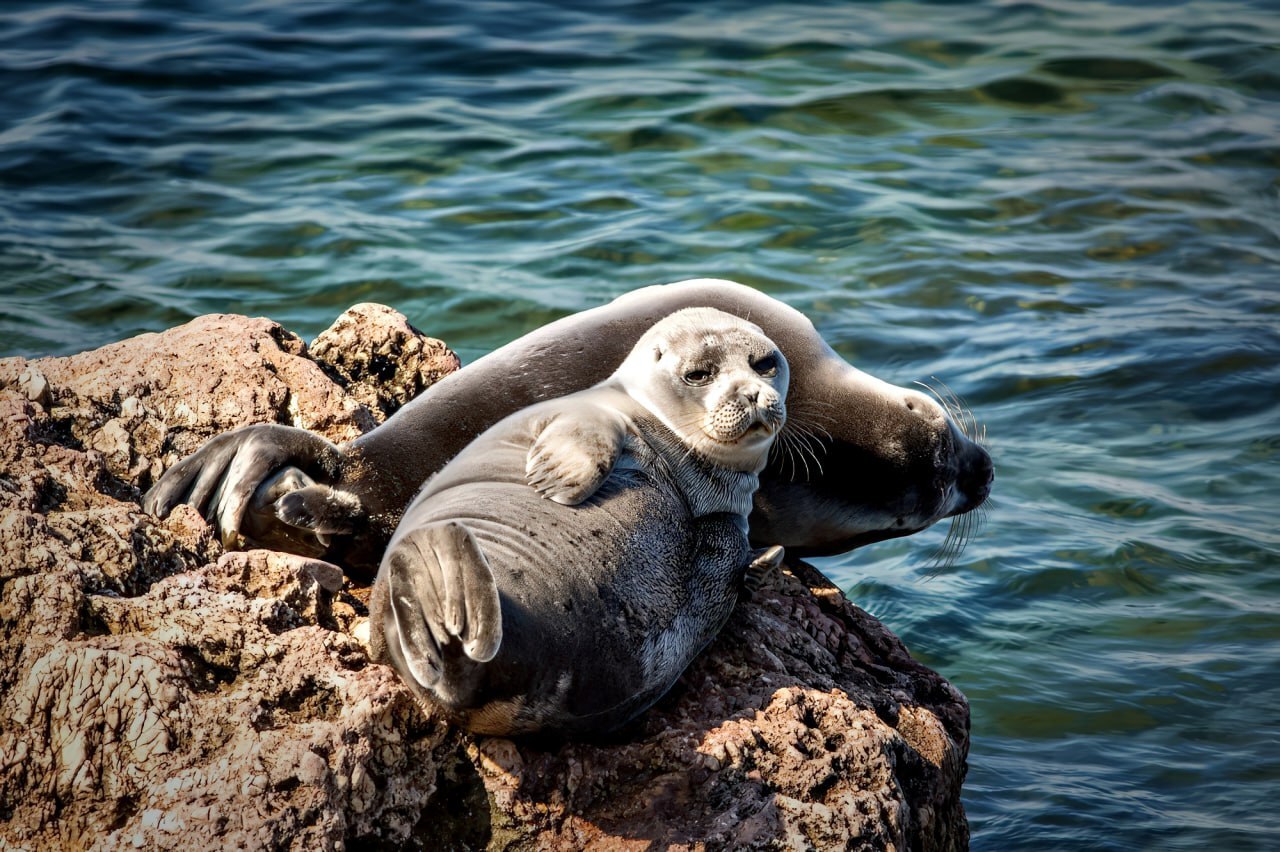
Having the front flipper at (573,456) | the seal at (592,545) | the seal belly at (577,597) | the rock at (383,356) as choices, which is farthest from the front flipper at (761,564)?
the rock at (383,356)

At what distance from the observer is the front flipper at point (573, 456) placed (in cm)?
410

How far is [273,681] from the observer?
12.6ft

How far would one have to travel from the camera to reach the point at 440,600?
3.51m

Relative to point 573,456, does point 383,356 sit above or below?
below

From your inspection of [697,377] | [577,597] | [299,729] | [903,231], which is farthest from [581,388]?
[903,231]

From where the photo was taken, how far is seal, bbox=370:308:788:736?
3.57 metres

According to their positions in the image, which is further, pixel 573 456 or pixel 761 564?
pixel 761 564

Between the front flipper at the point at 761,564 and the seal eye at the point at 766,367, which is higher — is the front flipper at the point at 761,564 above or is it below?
below

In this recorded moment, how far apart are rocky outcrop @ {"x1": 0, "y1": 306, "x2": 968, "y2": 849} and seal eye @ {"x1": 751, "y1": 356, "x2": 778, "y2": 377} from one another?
0.84 metres

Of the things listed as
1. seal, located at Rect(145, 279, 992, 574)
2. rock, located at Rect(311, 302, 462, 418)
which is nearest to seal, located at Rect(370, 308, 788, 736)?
seal, located at Rect(145, 279, 992, 574)

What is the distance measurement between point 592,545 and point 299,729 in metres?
0.98

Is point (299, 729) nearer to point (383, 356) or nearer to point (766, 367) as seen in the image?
point (766, 367)

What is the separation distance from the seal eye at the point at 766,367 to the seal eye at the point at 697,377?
0.70 ft

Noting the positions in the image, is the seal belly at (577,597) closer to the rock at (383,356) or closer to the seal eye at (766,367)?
the seal eye at (766,367)
